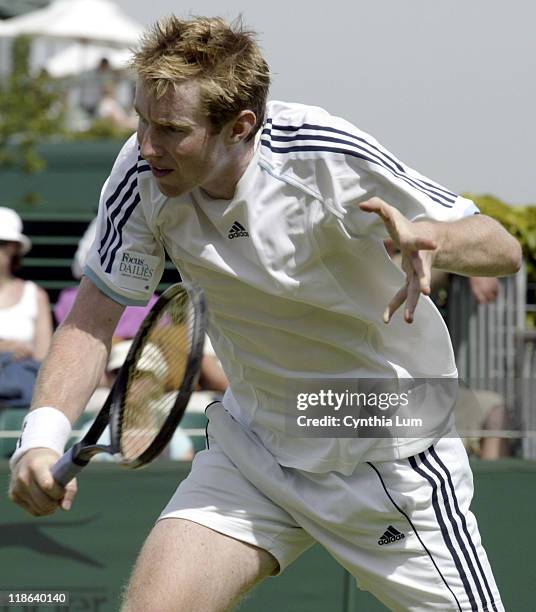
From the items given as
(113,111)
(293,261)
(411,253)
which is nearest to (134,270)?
(293,261)

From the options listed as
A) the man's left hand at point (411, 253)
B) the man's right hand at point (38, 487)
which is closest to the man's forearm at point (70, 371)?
the man's right hand at point (38, 487)

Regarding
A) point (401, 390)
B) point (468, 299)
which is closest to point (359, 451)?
point (401, 390)

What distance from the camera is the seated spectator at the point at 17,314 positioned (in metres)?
6.82

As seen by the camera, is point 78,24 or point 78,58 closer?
point 78,24

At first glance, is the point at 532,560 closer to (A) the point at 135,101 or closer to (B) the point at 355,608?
(B) the point at 355,608

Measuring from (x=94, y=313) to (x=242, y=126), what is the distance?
2.19ft

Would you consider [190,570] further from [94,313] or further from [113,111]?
[113,111]

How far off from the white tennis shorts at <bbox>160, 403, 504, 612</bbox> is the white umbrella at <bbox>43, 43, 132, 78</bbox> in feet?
43.0

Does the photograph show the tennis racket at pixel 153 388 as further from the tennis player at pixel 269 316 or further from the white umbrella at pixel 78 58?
the white umbrella at pixel 78 58

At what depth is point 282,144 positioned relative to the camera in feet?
11.3

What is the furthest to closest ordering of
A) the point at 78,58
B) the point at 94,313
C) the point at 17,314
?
the point at 78,58
the point at 17,314
the point at 94,313

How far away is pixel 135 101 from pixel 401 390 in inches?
43.9

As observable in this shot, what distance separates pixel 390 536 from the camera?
143 inches

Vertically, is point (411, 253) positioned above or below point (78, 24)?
above
